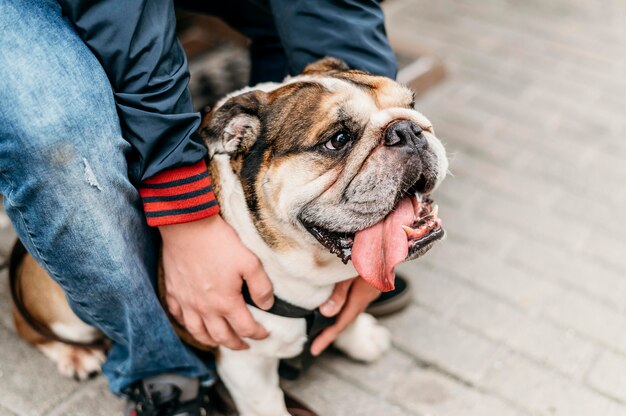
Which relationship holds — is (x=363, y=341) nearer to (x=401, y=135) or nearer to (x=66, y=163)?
(x=401, y=135)

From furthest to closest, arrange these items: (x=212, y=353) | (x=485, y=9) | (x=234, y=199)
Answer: (x=485, y=9) < (x=212, y=353) < (x=234, y=199)

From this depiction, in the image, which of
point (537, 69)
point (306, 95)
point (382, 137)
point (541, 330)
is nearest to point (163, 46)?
point (306, 95)

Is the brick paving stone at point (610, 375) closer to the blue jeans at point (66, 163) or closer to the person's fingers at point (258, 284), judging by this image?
the person's fingers at point (258, 284)

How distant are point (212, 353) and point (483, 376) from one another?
1019 millimetres

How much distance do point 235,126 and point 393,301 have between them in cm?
116

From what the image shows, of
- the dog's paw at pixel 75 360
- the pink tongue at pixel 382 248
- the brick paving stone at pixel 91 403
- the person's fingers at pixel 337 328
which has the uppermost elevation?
the pink tongue at pixel 382 248

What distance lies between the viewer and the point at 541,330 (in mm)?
2844

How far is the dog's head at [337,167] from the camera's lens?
196 cm

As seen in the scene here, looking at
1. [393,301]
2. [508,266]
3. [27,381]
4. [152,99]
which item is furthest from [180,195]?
[508,266]

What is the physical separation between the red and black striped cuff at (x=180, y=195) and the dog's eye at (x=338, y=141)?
14.5 inches

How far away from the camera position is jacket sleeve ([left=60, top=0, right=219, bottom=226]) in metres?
1.92

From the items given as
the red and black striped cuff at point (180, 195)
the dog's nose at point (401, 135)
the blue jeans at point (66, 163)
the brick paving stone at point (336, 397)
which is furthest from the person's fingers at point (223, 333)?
the dog's nose at point (401, 135)

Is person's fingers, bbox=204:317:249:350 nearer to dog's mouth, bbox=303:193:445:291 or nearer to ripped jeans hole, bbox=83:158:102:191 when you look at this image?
dog's mouth, bbox=303:193:445:291

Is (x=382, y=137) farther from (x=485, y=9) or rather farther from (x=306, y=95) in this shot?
(x=485, y=9)
